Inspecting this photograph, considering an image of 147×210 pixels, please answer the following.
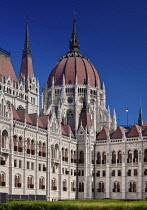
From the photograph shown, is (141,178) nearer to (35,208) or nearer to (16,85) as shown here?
(16,85)

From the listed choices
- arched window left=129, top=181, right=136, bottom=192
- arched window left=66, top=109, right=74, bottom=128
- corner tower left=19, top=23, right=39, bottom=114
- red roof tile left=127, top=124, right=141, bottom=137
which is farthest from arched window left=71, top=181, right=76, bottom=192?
arched window left=66, top=109, right=74, bottom=128

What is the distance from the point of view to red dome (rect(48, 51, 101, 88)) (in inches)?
5162

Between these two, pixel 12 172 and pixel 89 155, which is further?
pixel 89 155

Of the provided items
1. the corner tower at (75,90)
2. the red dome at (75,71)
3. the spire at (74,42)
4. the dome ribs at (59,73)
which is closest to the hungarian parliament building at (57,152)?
the corner tower at (75,90)

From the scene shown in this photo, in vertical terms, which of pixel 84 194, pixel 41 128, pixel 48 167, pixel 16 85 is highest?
pixel 16 85

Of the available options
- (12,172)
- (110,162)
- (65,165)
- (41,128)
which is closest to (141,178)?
(110,162)

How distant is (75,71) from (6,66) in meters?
37.8

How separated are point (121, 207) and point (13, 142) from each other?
40.8 meters

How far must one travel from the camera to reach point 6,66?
97.1m

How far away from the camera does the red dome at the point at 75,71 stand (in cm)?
13112

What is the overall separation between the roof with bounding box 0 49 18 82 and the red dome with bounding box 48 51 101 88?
33.6 m

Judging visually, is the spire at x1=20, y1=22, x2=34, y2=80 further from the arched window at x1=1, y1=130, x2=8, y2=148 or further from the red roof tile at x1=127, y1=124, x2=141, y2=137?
the arched window at x1=1, y1=130, x2=8, y2=148

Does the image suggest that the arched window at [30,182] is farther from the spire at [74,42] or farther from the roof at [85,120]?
the spire at [74,42]

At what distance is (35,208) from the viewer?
144 ft
